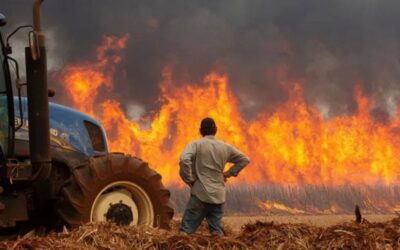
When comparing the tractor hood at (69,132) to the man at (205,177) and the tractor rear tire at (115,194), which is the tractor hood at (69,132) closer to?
the tractor rear tire at (115,194)

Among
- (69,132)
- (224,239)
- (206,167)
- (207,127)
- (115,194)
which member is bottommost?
(224,239)

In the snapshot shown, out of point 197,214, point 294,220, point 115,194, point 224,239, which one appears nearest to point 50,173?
point 115,194

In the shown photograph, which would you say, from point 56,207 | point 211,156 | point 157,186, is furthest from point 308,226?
point 56,207

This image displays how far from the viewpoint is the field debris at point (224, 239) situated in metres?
6.27

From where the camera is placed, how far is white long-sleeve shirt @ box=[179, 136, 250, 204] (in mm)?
8117

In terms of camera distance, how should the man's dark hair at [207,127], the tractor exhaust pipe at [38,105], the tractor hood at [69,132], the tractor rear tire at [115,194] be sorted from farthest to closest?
the tractor hood at [69,132]
the tractor rear tire at [115,194]
the man's dark hair at [207,127]
the tractor exhaust pipe at [38,105]

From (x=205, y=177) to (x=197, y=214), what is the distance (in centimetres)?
49

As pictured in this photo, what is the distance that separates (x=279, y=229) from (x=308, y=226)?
18.2 inches

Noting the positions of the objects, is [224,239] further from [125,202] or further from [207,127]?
[125,202]

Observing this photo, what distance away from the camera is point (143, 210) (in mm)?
9328

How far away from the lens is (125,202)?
9062 mm

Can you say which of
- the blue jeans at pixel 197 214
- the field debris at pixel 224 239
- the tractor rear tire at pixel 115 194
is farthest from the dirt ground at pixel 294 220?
the tractor rear tire at pixel 115 194

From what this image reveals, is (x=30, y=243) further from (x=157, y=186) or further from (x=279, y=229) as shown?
(x=157, y=186)

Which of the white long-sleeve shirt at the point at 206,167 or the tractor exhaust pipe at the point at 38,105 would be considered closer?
the white long-sleeve shirt at the point at 206,167
